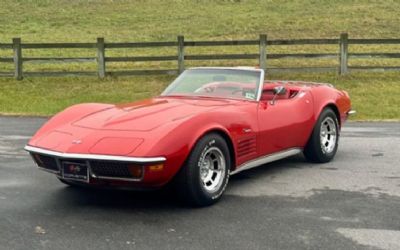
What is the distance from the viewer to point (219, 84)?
6.89 m

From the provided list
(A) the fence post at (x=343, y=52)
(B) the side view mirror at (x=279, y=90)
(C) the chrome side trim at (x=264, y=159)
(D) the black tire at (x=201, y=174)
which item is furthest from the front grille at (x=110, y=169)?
(A) the fence post at (x=343, y=52)

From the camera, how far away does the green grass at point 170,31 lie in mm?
16284

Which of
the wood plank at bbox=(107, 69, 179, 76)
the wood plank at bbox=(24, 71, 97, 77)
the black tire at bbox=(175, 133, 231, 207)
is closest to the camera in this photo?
the black tire at bbox=(175, 133, 231, 207)

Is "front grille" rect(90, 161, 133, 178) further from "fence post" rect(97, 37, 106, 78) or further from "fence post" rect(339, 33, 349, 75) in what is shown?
"fence post" rect(339, 33, 349, 75)

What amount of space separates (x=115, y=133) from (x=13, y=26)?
2745 centimetres

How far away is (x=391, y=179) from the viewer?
664cm

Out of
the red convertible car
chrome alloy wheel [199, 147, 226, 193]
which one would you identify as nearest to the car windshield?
the red convertible car

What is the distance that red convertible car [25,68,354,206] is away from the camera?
5145 millimetres

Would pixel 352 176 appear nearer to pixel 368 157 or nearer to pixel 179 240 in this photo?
pixel 368 157

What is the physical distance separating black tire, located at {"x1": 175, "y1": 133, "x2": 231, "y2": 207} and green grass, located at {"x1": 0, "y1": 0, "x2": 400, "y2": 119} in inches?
313

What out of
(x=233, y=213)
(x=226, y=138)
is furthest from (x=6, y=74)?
(x=233, y=213)

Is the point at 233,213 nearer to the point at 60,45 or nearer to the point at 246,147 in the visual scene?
the point at 246,147

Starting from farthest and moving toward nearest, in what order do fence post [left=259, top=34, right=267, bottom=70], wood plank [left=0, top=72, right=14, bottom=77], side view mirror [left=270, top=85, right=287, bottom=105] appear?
wood plank [left=0, top=72, right=14, bottom=77] < fence post [left=259, top=34, right=267, bottom=70] < side view mirror [left=270, top=85, right=287, bottom=105]

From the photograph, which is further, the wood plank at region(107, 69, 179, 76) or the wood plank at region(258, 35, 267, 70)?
the wood plank at region(107, 69, 179, 76)
